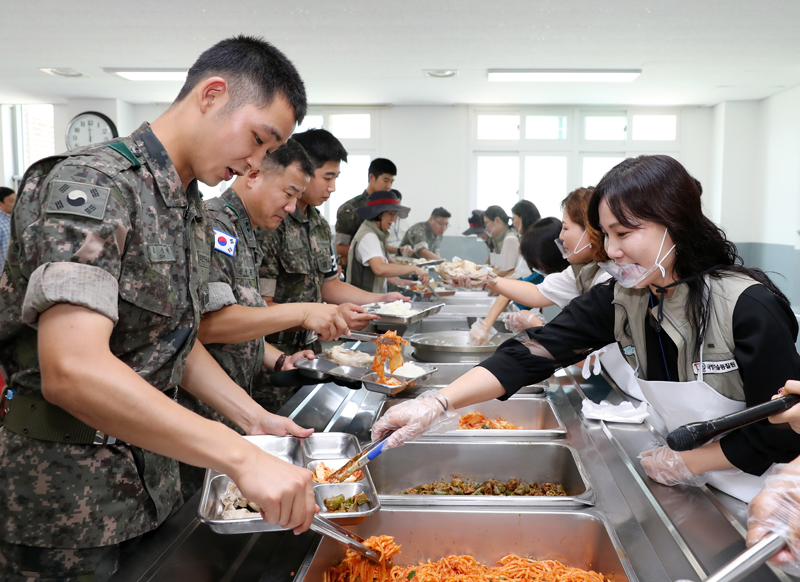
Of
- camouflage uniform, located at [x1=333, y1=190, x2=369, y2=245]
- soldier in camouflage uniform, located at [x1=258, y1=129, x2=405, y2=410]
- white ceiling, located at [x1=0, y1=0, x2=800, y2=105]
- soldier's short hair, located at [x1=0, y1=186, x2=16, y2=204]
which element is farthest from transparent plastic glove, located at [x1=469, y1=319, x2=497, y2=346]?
soldier's short hair, located at [x1=0, y1=186, x2=16, y2=204]

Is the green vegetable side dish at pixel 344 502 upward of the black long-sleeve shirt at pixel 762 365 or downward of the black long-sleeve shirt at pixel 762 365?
downward

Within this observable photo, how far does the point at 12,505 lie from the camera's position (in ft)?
3.54

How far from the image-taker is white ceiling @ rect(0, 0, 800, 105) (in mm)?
5203

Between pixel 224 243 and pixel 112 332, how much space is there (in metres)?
0.78

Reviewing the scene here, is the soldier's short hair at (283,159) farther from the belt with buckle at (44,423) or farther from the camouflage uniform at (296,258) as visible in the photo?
the belt with buckle at (44,423)

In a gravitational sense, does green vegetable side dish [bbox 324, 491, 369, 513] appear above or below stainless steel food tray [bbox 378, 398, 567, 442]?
above

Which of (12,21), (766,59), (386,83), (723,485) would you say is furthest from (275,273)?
(766,59)

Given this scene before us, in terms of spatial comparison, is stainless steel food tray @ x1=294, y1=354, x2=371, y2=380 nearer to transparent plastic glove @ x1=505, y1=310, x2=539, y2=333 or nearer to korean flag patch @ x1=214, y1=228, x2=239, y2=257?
korean flag patch @ x1=214, y1=228, x2=239, y2=257

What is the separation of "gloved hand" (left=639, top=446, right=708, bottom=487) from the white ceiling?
4.76 m

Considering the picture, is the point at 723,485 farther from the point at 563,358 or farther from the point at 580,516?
the point at 563,358

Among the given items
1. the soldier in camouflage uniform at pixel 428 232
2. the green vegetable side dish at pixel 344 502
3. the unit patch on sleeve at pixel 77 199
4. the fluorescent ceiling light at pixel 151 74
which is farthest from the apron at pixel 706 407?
the fluorescent ceiling light at pixel 151 74

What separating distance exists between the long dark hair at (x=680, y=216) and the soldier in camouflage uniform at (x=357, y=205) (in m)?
3.80

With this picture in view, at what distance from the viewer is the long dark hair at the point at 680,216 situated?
4.03ft

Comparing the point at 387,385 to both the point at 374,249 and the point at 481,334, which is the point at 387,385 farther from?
the point at 374,249
